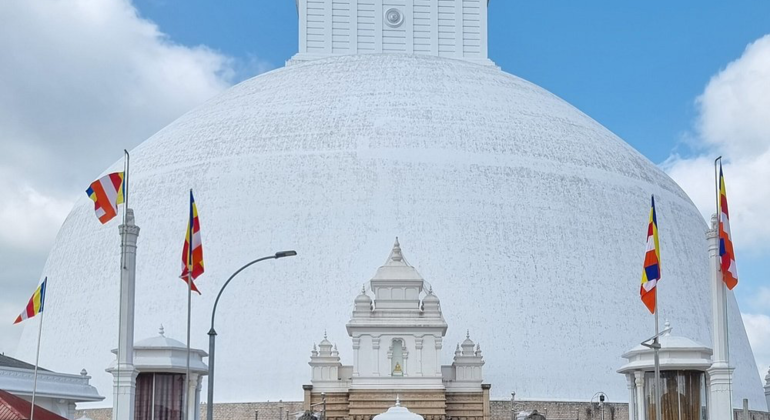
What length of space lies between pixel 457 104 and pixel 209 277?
13.0 metres

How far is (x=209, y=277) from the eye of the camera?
159 feet

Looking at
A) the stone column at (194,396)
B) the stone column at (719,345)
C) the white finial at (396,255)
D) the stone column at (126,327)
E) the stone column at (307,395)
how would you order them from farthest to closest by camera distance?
the white finial at (396,255) → the stone column at (307,395) → the stone column at (194,396) → the stone column at (719,345) → the stone column at (126,327)

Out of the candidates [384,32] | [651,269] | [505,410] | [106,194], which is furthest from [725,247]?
[384,32]

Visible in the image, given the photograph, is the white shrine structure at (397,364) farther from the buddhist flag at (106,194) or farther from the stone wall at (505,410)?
the buddhist flag at (106,194)

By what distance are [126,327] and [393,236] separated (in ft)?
63.4

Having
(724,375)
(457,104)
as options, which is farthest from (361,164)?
(724,375)

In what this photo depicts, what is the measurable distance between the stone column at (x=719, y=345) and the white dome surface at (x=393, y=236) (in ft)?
50.9

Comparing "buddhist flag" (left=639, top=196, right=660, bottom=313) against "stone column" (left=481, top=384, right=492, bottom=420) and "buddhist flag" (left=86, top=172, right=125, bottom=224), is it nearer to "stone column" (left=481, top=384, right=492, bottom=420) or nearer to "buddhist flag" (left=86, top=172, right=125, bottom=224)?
"buddhist flag" (left=86, top=172, right=125, bottom=224)

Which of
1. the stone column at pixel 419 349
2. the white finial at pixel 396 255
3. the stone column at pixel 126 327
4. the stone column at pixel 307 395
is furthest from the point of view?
the white finial at pixel 396 255

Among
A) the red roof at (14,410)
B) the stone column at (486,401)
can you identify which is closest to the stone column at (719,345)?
Result: the stone column at (486,401)

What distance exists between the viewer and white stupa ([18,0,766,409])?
4741 cm

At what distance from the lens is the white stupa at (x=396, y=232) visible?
156 feet

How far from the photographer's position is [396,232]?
1912 inches

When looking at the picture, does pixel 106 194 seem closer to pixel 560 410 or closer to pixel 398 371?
pixel 398 371
